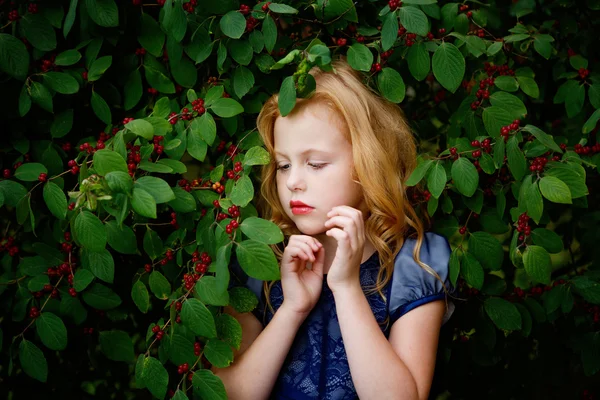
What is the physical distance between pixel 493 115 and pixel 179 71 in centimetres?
90

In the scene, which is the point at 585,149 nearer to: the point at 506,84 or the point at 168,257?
the point at 506,84

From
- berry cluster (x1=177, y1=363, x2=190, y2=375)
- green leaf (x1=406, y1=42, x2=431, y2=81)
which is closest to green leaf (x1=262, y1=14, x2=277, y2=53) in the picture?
green leaf (x1=406, y1=42, x2=431, y2=81)

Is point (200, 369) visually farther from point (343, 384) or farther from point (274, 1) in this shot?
point (274, 1)

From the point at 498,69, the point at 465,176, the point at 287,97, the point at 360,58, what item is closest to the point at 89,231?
the point at 287,97

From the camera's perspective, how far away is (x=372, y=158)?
1.87 meters

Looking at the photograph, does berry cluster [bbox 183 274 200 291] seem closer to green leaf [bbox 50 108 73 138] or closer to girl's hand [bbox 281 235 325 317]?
girl's hand [bbox 281 235 325 317]

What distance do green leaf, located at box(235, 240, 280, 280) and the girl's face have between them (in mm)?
228

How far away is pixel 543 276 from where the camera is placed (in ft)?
6.07

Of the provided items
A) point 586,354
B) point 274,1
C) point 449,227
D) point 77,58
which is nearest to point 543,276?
point 449,227

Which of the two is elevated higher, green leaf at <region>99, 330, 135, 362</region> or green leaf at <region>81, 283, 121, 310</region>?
green leaf at <region>81, 283, 121, 310</region>

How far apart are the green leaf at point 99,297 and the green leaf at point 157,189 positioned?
0.50 m

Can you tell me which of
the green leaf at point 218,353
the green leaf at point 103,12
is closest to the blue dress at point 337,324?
the green leaf at point 218,353

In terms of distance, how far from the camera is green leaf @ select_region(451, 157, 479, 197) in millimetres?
1878

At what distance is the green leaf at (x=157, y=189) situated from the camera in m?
1.60
